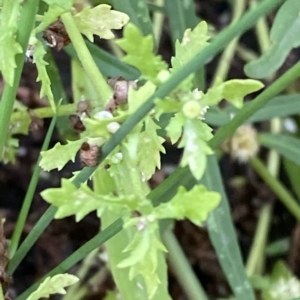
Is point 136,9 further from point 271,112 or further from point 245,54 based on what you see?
point 245,54

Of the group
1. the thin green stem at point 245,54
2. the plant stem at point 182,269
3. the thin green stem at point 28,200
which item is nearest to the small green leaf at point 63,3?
the thin green stem at point 28,200

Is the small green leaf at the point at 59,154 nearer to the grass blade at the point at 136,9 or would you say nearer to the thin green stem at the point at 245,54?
the grass blade at the point at 136,9

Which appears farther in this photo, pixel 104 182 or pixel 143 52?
pixel 104 182

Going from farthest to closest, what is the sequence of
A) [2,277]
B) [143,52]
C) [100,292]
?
[100,292] → [2,277] → [143,52]

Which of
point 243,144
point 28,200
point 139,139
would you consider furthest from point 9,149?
point 243,144

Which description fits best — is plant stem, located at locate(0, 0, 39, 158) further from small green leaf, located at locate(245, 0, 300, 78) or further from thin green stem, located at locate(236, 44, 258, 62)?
thin green stem, located at locate(236, 44, 258, 62)

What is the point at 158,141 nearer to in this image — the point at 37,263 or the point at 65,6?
the point at 65,6

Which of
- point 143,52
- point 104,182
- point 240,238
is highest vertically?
point 143,52

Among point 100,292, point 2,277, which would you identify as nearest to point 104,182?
point 2,277
